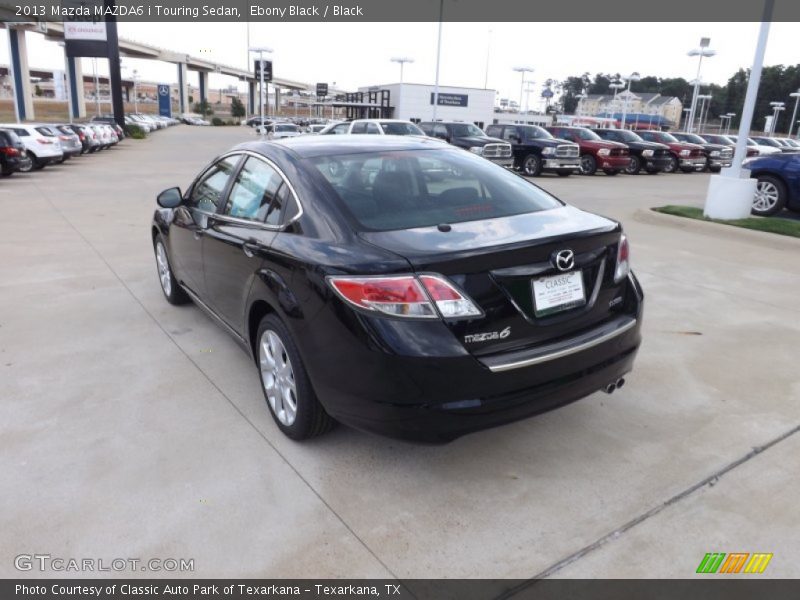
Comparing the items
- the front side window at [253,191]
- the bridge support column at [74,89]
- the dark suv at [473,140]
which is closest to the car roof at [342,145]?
the front side window at [253,191]

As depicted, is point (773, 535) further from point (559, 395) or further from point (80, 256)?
point (80, 256)

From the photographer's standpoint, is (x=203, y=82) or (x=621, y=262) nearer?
(x=621, y=262)

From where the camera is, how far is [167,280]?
578cm

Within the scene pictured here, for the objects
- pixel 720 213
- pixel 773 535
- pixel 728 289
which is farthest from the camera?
pixel 720 213

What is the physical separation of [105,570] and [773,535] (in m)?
2.82

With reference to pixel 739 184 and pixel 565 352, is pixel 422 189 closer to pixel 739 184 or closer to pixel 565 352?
pixel 565 352

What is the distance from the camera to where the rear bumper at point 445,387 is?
2.65 metres

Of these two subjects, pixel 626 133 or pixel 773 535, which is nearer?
pixel 773 535

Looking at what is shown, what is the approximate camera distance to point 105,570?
251cm

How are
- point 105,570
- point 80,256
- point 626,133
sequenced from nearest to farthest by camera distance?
point 105,570 < point 80,256 < point 626,133

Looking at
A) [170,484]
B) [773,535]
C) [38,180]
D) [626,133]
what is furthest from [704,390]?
[626,133]

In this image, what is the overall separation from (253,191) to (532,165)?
17588 mm

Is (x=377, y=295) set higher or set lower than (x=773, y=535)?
higher

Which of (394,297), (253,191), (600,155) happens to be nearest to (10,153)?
(253,191)
